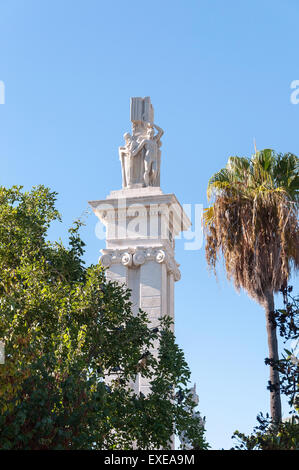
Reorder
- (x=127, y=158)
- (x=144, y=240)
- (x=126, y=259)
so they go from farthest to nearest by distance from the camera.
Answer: (x=127, y=158), (x=144, y=240), (x=126, y=259)

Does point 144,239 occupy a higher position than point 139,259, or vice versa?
point 144,239

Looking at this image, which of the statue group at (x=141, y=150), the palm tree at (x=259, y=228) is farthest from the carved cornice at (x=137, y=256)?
the statue group at (x=141, y=150)

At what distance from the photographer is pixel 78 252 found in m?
16.2

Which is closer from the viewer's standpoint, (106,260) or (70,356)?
(70,356)

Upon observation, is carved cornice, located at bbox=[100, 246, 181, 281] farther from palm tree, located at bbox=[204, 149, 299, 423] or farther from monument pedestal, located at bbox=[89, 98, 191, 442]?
palm tree, located at bbox=[204, 149, 299, 423]

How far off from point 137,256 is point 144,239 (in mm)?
565

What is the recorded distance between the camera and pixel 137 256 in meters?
18.8

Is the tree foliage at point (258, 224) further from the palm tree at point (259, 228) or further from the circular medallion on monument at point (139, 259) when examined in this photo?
the circular medallion on monument at point (139, 259)

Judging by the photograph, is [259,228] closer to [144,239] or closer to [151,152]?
[144,239]

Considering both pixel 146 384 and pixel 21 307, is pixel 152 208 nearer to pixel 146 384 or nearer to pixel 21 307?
pixel 146 384

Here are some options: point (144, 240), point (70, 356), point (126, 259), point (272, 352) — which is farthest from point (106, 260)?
point (70, 356)

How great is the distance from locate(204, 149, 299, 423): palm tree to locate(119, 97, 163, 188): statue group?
302cm

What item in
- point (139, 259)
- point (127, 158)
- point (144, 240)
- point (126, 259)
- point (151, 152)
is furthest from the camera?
point (127, 158)
